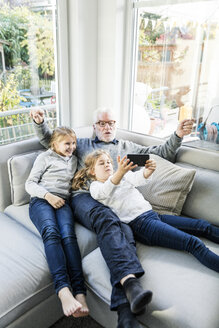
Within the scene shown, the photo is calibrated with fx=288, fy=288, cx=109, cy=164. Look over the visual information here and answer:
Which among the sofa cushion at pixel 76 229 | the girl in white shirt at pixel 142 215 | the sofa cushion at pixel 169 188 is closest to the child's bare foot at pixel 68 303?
the sofa cushion at pixel 76 229

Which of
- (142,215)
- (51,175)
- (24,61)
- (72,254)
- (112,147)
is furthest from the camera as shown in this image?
(24,61)

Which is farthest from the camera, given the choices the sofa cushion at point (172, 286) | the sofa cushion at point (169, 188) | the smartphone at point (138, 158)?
the sofa cushion at point (169, 188)

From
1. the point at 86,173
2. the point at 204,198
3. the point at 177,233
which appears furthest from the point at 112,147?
the point at 177,233

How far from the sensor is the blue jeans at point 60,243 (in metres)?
1.38

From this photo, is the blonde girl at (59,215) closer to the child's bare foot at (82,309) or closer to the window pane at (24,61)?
the child's bare foot at (82,309)

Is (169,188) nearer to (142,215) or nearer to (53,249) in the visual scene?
(142,215)

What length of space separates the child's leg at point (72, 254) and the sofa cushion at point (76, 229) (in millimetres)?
57

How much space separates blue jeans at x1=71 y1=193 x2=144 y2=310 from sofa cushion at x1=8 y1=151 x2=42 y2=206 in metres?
0.39

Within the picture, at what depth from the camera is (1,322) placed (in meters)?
1.23

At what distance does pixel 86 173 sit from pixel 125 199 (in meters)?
0.34

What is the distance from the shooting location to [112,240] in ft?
4.62

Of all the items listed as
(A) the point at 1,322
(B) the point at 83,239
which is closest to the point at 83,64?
(B) the point at 83,239

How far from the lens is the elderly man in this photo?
3.93 feet

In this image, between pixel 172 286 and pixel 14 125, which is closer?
pixel 172 286
